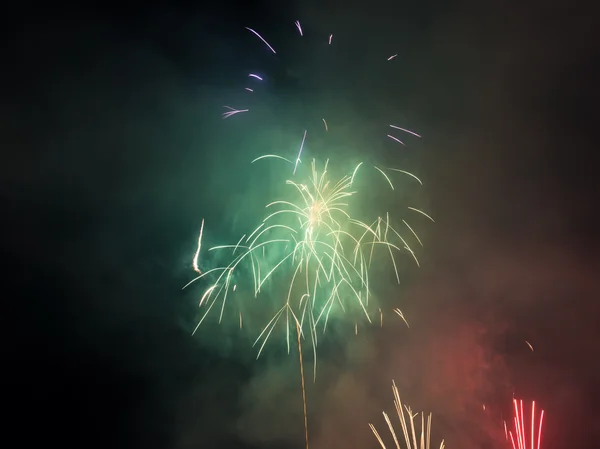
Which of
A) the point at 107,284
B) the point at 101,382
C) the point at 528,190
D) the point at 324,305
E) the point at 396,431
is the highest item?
the point at 528,190

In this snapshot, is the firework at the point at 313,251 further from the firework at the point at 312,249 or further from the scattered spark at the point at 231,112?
the scattered spark at the point at 231,112

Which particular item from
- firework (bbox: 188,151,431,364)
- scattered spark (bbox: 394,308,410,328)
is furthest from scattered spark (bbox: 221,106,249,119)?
scattered spark (bbox: 394,308,410,328)

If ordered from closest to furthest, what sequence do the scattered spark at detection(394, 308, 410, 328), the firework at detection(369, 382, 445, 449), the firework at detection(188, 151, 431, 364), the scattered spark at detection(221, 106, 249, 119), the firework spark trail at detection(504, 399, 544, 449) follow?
the firework at detection(188, 151, 431, 364), the firework spark trail at detection(504, 399, 544, 449), the scattered spark at detection(221, 106, 249, 119), the scattered spark at detection(394, 308, 410, 328), the firework at detection(369, 382, 445, 449)

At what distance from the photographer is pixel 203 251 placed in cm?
892

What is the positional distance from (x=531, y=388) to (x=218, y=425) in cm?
679

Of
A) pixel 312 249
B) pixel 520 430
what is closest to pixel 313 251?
pixel 312 249

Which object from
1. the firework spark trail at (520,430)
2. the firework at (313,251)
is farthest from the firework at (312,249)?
the firework spark trail at (520,430)

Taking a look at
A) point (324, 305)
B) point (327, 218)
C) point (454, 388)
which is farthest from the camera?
point (454, 388)

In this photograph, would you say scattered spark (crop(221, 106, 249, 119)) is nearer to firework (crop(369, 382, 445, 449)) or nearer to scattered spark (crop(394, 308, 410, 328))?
scattered spark (crop(394, 308, 410, 328))

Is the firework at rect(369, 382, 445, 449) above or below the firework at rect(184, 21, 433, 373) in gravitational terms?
below

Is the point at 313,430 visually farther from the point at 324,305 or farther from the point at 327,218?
the point at 327,218

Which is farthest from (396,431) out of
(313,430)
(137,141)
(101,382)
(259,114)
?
(137,141)

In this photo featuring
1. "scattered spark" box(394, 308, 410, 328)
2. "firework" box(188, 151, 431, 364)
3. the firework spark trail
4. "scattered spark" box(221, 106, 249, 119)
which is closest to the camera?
"firework" box(188, 151, 431, 364)

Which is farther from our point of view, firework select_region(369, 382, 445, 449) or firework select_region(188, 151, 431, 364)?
firework select_region(369, 382, 445, 449)
